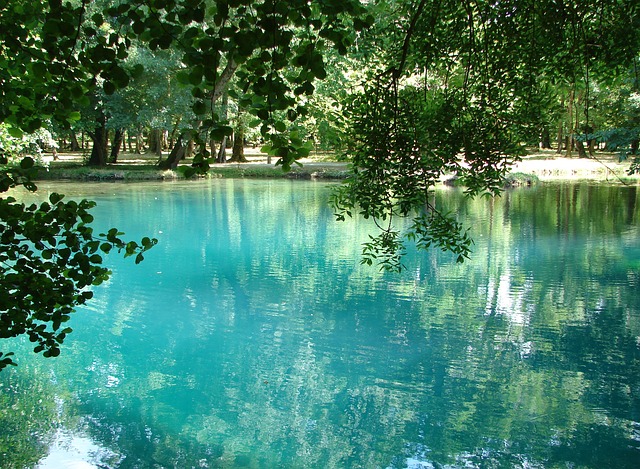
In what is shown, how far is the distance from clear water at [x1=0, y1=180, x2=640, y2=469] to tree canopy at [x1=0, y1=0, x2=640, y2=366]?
69.9 inches

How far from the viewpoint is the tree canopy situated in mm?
2447

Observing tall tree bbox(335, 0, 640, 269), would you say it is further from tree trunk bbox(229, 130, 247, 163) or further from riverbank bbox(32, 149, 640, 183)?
tree trunk bbox(229, 130, 247, 163)

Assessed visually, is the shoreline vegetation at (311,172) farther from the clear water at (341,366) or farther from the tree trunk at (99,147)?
Result: the clear water at (341,366)

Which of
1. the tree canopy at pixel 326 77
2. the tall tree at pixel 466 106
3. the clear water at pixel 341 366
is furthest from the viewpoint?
the clear water at pixel 341 366

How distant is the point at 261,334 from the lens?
9367 mm

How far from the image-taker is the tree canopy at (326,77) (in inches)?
96.3

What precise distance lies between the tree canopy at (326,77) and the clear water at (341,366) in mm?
1776

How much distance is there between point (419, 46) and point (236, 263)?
30.0 ft

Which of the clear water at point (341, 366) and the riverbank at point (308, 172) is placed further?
the riverbank at point (308, 172)

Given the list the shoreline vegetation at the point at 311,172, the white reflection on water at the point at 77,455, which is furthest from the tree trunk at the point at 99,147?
the white reflection on water at the point at 77,455

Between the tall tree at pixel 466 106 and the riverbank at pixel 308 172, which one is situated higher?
the tall tree at pixel 466 106

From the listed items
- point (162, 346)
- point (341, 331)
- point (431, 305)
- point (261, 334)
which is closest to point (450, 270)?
point (431, 305)

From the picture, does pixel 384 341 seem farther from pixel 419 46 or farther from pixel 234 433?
pixel 419 46

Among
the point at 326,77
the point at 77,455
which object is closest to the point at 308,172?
the point at 77,455
